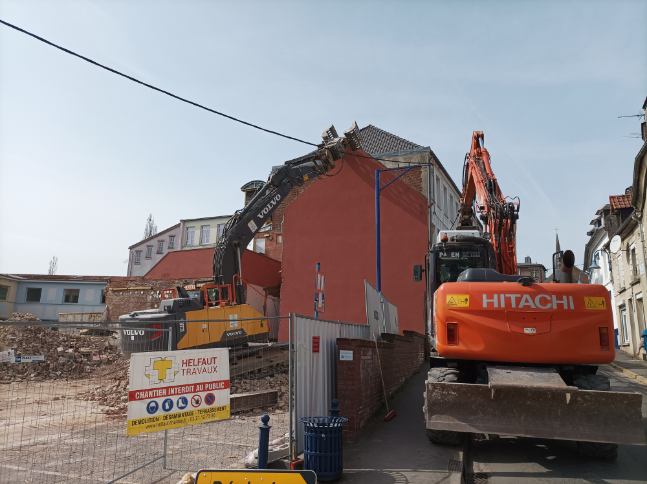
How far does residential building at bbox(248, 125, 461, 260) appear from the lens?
2409cm

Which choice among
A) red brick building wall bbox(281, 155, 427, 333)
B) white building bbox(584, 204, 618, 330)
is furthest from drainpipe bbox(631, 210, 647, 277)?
red brick building wall bbox(281, 155, 427, 333)

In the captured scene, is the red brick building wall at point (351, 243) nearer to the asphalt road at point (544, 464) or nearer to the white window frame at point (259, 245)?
the white window frame at point (259, 245)

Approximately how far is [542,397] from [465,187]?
919 centimetres

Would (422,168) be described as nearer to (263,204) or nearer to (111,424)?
(263,204)

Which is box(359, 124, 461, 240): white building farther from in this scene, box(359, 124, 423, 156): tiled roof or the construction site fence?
the construction site fence

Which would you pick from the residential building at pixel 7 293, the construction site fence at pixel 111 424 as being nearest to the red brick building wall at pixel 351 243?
the construction site fence at pixel 111 424

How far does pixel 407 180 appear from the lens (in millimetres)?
24281

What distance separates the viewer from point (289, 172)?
18.1m

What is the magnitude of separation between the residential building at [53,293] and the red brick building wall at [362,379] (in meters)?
40.3

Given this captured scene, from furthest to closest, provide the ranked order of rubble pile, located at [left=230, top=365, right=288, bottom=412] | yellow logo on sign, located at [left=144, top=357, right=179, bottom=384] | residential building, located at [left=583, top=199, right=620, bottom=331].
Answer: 1. residential building, located at [left=583, top=199, right=620, bottom=331]
2. rubble pile, located at [left=230, top=365, right=288, bottom=412]
3. yellow logo on sign, located at [left=144, top=357, right=179, bottom=384]

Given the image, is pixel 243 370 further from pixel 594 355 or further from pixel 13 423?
pixel 594 355

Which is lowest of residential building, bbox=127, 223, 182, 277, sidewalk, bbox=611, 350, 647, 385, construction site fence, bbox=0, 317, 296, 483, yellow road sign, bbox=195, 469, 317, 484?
construction site fence, bbox=0, 317, 296, 483

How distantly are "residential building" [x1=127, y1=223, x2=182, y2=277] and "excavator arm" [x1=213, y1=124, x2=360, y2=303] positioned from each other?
38389mm

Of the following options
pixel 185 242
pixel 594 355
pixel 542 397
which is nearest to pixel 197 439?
pixel 542 397
